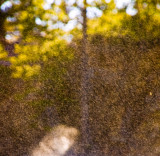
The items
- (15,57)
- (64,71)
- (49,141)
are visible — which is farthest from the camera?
(64,71)

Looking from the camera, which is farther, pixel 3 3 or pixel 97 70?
Answer: pixel 97 70

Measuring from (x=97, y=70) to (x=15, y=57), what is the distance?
4.68 ft

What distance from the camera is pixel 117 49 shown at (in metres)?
3.08

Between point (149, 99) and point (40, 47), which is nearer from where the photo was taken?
point (40, 47)

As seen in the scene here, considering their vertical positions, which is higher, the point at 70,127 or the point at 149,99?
the point at 149,99

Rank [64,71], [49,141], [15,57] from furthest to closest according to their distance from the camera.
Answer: [64,71] → [49,141] → [15,57]

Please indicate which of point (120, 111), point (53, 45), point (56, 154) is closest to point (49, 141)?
point (56, 154)

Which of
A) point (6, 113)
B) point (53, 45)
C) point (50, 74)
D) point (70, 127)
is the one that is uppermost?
Answer: point (53, 45)

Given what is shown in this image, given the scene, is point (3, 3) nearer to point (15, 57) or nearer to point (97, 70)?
point (15, 57)

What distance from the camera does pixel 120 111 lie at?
3332mm

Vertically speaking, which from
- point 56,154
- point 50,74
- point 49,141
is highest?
point 50,74

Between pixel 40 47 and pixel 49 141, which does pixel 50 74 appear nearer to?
pixel 40 47

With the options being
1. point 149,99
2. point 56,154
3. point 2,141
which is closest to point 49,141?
point 56,154

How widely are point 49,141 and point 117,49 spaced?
6.46ft
